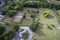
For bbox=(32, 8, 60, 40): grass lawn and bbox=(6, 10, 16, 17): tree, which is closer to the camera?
bbox=(32, 8, 60, 40): grass lawn

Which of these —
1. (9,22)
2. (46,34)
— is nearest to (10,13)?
(9,22)

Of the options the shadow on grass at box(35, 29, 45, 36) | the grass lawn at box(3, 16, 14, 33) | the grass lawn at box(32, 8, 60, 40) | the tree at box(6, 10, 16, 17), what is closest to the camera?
the grass lawn at box(32, 8, 60, 40)

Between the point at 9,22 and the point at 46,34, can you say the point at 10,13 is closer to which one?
the point at 9,22

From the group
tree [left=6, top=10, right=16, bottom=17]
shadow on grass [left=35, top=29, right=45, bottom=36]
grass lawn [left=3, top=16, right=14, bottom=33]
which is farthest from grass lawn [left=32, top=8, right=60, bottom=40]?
tree [left=6, top=10, right=16, bottom=17]

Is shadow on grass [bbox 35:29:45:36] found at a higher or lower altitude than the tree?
lower

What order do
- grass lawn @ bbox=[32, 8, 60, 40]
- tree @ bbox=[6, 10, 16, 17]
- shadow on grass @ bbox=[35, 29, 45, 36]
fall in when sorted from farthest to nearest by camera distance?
tree @ bbox=[6, 10, 16, 17] → shadow on grass @ bbox=[35, 29, 45, 36] → grass lawn @ bbox=[32, 8, 60, 40]

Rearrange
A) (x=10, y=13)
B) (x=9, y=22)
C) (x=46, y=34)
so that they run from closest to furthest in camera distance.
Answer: (x=46, y=34) < (x=9, y=22) < (x=10, y=13)

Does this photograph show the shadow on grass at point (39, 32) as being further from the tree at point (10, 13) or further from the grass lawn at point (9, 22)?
the tree at point (10, 13)

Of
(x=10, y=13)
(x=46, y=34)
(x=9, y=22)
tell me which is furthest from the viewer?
(x=10, y=13)

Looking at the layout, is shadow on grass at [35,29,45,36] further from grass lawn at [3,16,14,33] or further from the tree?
the tree

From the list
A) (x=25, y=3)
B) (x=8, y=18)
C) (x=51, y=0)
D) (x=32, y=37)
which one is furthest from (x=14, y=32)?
(x=51, y=0)

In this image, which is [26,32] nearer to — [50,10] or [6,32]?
[6,32]
